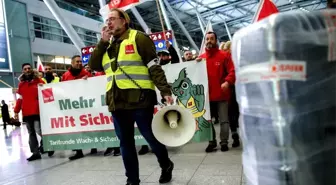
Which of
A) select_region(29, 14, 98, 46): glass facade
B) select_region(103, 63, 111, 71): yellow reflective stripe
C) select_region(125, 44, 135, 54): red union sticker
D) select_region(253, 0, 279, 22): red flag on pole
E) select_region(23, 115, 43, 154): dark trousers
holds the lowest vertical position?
select_region(23, 115, 43, 154): dark trousers

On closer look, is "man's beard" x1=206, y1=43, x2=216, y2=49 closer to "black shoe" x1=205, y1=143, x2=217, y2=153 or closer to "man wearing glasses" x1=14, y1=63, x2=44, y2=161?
"black shoe" x1=205, y1=143, x2=217, y2=153

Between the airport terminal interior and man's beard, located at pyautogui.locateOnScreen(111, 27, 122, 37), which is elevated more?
man's beard, located at pyautogui.locateOnScreen(111, 27, 122, 37)

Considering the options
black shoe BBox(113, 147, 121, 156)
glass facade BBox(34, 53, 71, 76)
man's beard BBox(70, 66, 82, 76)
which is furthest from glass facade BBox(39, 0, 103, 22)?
black shoe BBox(113, 147, 121, 156)

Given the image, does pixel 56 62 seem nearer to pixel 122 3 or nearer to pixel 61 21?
pixel 61 21

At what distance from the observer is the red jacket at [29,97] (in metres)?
5.59

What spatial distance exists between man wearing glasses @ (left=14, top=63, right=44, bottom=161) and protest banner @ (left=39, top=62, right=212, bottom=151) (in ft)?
0.44

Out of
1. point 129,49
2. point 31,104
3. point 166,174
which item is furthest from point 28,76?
point 166,174

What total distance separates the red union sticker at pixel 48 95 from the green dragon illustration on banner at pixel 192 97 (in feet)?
7.03

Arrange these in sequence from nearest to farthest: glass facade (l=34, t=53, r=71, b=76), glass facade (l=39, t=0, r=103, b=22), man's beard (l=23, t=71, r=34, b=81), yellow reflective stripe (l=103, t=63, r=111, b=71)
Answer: yellow reflective stripe (l=103, t=63, r=111, b=71)
man's beard (l=23, t=71, r=34, b=81)
glass facade (l=34, t=53, r=71, b=76)
glass facade (l=39, t=0, r=103, b=22)

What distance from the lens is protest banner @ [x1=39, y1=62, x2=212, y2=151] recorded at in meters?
4.72

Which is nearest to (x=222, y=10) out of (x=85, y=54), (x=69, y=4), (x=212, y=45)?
(x=69, y=4)

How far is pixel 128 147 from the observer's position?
9.69 ft

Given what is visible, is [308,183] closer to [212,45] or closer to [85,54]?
[212,45]

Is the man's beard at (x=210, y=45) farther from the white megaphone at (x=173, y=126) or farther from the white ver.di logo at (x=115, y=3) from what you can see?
the white ver.di logo at (x=115, y=3)
